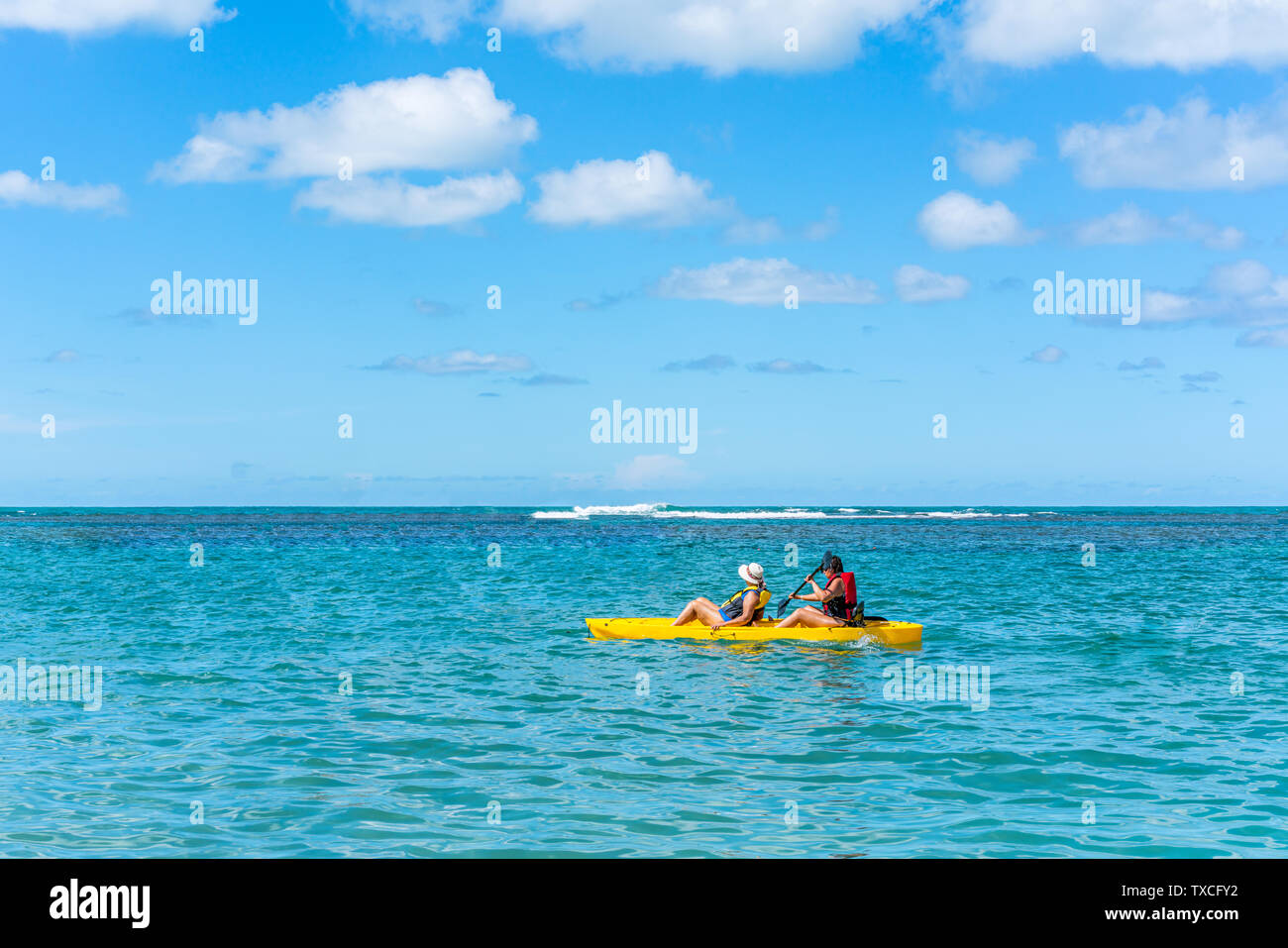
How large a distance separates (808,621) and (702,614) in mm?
2123

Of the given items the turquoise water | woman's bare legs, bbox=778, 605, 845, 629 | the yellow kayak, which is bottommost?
the turquoise water

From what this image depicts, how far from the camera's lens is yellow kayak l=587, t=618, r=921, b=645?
65.2ft

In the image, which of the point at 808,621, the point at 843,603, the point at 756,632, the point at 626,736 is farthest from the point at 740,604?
the point at 626,736

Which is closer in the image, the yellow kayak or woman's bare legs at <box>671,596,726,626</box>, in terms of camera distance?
the yellow kayak

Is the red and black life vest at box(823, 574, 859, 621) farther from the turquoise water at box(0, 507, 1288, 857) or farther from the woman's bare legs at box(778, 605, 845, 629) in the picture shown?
the turquoise water at box(0, 507, 1288, 857)

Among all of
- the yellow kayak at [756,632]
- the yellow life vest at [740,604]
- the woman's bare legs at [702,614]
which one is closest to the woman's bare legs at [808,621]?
the yellow kayak at [756,632]

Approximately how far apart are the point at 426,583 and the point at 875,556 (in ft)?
85.5

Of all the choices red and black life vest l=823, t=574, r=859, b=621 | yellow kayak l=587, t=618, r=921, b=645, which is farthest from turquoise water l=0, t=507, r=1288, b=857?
red and black life vest l=823, t=574, r=859, b=621

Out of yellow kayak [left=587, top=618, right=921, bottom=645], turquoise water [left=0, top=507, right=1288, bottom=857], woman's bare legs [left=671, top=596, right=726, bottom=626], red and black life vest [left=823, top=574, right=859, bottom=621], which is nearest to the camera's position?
turquoise water [left=0, top=507, right=1288, bottom=857]

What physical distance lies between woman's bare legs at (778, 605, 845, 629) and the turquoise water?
1.84 feet

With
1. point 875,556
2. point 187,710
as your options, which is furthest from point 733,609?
point 875,556

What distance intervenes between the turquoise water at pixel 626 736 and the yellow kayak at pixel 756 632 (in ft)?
1.14
